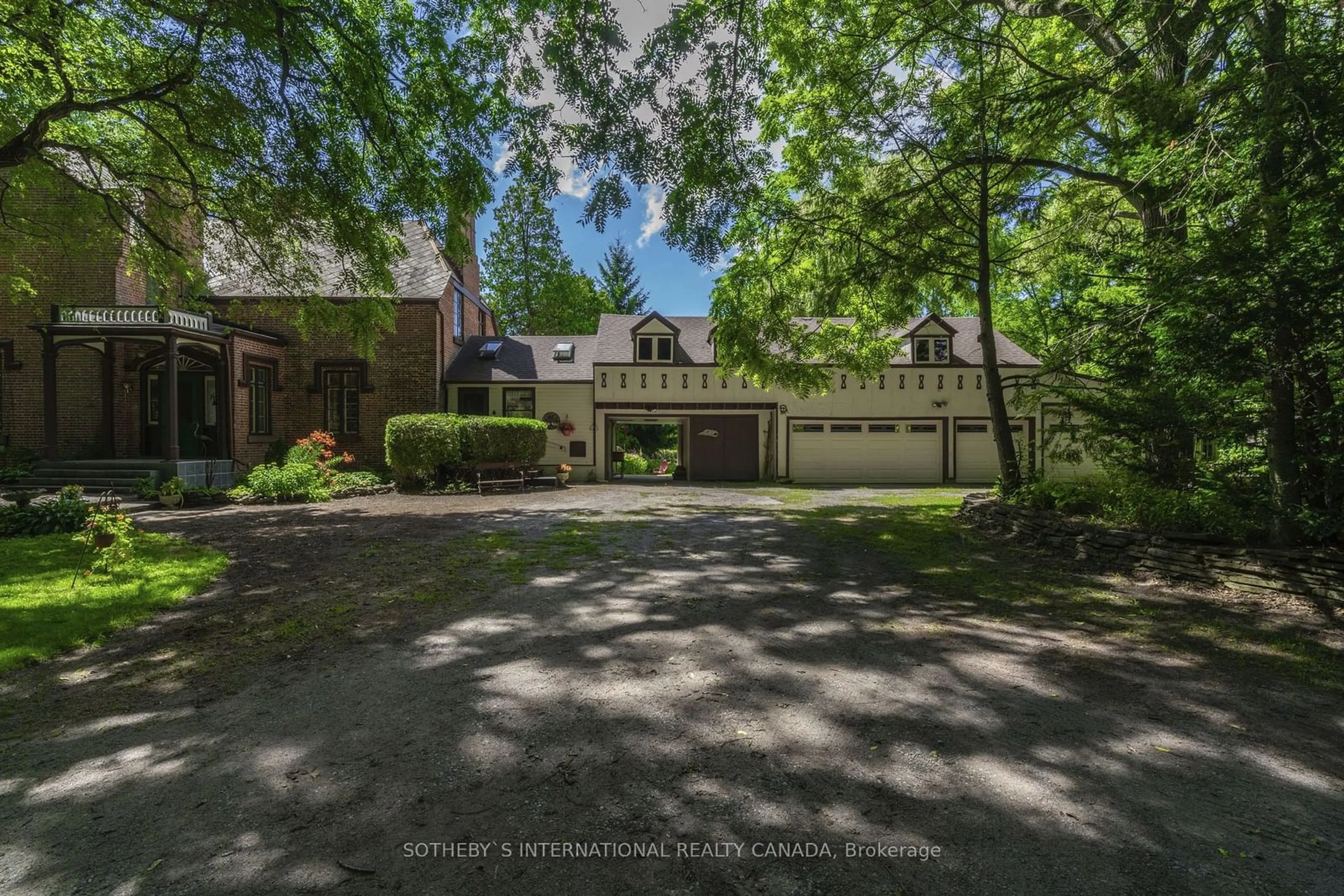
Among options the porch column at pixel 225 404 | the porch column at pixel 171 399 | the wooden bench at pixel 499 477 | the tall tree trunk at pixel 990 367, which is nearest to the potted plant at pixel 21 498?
the porch column at pixel 171 399

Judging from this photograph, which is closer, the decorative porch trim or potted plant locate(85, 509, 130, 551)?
potted plant locate(85, 509, 130, 551)

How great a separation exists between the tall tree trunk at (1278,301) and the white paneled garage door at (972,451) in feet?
58.1

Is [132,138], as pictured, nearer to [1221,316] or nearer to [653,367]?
[653,367]

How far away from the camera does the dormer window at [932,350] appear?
907 inches

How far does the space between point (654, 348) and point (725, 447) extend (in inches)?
188

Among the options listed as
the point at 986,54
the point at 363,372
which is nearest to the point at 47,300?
the point at 363,372

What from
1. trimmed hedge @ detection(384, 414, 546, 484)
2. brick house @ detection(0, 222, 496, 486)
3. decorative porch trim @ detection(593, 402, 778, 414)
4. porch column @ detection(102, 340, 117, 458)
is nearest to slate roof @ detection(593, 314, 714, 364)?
decorative porch trim @ detection(593, 402, 778, 414)

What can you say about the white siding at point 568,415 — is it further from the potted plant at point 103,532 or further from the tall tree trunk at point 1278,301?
the tall tree trunk at point 1278,301

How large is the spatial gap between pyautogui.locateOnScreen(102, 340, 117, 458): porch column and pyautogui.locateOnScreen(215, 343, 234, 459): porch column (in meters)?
2.85

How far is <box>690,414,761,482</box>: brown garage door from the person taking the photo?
76.4 ft

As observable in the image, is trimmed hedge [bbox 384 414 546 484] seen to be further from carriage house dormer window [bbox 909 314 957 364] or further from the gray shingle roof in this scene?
carriage house dormer window [bbox 909 314 957 364]

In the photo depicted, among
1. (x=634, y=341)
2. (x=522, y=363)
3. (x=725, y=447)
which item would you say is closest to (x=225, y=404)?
(x=522, y=363)

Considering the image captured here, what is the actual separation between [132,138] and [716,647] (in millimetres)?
14722

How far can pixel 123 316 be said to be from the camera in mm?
14516
